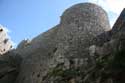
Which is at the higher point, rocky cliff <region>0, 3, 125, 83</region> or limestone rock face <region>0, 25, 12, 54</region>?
limestone rock face <region>0, 25, 12, 54</region>

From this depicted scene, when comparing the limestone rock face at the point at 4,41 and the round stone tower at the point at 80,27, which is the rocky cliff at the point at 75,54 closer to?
the round stone tower at the point at 80,27

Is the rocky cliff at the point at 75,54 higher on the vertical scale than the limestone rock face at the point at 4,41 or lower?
lower

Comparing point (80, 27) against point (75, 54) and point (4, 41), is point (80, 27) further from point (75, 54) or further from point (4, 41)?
point (4, 41)

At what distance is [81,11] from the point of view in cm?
1437

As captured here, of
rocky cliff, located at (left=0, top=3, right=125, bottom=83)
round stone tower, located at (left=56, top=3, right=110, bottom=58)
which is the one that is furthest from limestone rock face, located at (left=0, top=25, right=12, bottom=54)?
round stone tower, located at (left=56, top=3, right=110, bottom=58)

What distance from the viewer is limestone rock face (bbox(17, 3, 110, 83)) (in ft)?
41.8

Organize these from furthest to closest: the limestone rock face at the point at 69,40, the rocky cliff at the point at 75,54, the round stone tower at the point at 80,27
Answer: the round stone tower at the point at 80,27 < the limestone rock face at the point at 69,40 < the rocky cliff at the point at 75,54

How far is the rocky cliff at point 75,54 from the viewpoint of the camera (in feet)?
29.7

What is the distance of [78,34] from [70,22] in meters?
1.11

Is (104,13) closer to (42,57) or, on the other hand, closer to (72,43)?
(72,43)

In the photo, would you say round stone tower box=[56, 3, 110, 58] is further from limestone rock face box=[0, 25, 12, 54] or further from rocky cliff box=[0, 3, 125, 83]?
limestone rock face box=[0, 25, 12, 54]

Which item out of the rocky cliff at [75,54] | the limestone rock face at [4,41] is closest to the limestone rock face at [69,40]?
the rocky cliff at [75,54]

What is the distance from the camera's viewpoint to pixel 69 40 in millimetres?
13328

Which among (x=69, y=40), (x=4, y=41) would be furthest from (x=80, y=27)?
(x=4, y=41)
